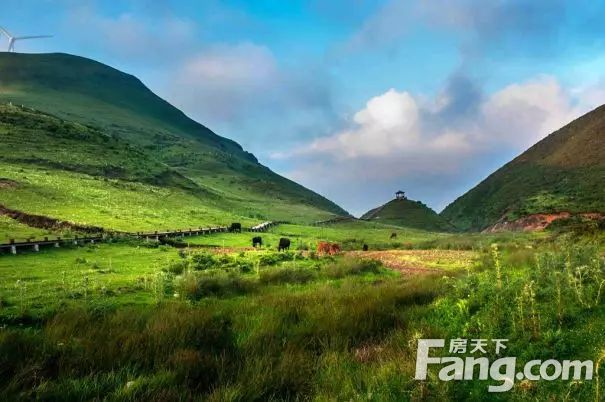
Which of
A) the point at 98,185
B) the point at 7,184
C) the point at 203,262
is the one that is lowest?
the point at 203,262

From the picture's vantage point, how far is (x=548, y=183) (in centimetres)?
10719

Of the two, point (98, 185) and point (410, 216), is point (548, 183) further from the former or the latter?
point (98, 185)

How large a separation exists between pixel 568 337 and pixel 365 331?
3.80 meters

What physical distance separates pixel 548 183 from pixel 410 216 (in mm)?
34807

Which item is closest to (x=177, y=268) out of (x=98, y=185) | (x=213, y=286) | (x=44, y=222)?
(x=213, y=286)

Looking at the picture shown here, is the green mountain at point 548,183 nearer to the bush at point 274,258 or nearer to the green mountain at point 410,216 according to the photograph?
the green mountain at point 410,216

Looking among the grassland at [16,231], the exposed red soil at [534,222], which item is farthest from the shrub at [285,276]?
the exposed red soil at [534,222]

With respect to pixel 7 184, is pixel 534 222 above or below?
below

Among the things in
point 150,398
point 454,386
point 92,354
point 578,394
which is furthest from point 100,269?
point 578,394

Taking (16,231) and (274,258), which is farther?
(16,231)

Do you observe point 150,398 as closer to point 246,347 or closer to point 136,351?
point 136,351

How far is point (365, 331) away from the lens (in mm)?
10094

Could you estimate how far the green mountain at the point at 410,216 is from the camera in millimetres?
119000

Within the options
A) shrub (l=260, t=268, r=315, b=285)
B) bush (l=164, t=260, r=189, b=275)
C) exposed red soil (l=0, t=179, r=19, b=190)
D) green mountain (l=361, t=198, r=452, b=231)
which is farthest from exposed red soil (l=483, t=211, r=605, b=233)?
exposed red soil (l=0, t=179, r=19, b=190)
